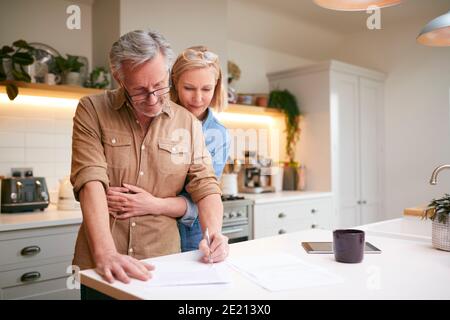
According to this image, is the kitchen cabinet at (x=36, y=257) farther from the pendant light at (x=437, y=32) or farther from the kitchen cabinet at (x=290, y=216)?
the pendant light at (x=437, y=32)

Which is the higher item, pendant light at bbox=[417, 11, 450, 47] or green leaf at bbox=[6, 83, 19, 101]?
pendant light at bbox=[417, 11, 450, 47]

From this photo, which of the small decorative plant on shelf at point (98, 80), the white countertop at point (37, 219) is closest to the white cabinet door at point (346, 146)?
the small decorative plant on shelf at point (98, 80)

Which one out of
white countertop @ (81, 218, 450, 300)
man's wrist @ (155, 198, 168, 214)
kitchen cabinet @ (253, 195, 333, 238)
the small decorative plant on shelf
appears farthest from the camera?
kitchen cabinet @ (253, 195, 333, 238)

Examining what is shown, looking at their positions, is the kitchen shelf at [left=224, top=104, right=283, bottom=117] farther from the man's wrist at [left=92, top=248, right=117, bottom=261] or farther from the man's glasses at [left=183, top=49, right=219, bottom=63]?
the man's wrist at [left=92, top=248, right=117, bottom=261]

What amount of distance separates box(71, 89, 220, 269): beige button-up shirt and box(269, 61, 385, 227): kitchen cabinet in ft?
8.96

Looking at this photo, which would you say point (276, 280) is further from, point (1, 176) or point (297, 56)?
point (297, 56)

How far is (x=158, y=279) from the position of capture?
993 millimetres

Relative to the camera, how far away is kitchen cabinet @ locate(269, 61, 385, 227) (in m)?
4.00

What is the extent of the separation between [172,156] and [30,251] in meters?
1.21

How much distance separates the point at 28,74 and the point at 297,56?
3.00m

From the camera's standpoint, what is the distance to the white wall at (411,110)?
421cm

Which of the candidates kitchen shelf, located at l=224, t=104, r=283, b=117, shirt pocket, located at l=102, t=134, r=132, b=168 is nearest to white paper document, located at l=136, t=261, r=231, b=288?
shirt pocket, located at l=102, t=134, r=132, b=168

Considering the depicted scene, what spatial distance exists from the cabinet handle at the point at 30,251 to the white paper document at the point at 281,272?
1417 mm

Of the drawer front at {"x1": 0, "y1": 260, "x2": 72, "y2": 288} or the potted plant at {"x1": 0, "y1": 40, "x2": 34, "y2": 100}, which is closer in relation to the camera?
the drawer front at {"x1": 0, "y1": 260, "x2": 72, "y2": 288}
